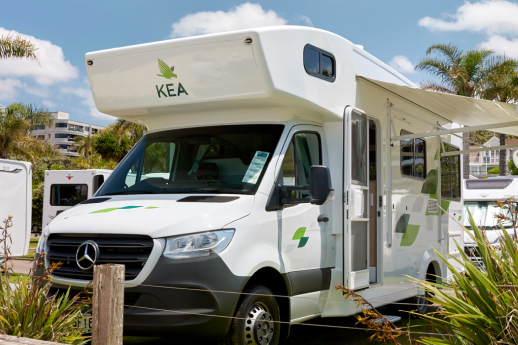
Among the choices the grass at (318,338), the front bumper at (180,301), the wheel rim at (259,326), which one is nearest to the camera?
the front bumper at (180,301)

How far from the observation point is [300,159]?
5539mm

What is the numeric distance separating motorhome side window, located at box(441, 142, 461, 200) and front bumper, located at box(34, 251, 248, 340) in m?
5.29

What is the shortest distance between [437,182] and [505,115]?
131 centimetres

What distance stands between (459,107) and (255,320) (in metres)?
4.47

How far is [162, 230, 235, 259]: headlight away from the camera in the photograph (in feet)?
14.1

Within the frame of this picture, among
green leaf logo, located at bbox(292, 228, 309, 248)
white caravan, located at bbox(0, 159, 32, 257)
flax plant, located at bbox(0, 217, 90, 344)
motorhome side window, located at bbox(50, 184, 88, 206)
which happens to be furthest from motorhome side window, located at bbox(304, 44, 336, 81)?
motorhome side window, located at bbox(50, 184, 88, 206)

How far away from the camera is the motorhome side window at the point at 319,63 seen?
218 inches

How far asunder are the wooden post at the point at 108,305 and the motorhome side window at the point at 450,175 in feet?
20.4

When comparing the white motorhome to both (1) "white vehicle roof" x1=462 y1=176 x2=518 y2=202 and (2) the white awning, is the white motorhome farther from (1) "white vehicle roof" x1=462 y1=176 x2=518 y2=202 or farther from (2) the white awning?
(2) the white awning

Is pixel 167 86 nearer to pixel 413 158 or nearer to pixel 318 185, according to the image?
pixel 318 185

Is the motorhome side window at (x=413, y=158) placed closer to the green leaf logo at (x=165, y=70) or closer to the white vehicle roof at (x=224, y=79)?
the white vehicle roof at (x=224, y=79)

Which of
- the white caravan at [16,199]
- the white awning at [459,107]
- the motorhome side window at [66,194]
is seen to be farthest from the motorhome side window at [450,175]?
the motorhome side window at [66,194]

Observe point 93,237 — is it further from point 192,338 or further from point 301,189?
point 301,189

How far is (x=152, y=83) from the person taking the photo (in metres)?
5.71
